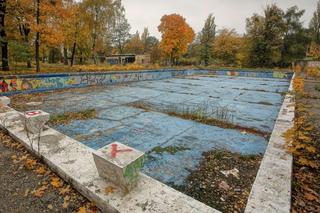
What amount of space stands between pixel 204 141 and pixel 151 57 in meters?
→ 37.2

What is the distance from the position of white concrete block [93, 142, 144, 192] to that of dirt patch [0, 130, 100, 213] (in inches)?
15.3

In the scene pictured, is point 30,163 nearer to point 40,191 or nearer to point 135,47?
point 40,191

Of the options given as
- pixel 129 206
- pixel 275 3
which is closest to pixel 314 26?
pixel 275 3

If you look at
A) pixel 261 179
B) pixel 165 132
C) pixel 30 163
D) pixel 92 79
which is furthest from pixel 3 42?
pixel 261 179

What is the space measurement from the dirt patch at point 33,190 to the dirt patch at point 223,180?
1345 mm

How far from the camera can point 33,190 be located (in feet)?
7.97

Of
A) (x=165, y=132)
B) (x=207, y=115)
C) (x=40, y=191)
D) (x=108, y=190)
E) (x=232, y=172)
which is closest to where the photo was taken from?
(x=108, y=190)

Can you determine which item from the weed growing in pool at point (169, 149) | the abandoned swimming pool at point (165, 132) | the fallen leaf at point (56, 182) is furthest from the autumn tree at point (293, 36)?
the fallen leaf at point (56, 182)

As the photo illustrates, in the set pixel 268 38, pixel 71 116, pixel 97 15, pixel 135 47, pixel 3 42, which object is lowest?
pixel 71 116

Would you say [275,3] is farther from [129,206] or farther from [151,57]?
[129,206]

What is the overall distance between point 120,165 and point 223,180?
1.62 metres

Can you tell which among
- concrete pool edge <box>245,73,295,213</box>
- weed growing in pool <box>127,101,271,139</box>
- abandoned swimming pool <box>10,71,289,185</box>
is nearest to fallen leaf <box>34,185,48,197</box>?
abandoned swimming pool <box>10,71,289,185</box>

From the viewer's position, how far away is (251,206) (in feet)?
6.69

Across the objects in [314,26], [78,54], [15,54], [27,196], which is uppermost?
[314,26]
